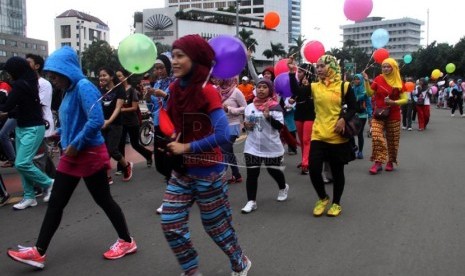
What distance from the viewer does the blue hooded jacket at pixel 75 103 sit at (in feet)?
13.0

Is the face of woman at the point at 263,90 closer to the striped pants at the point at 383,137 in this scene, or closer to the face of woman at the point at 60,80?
the face of woman at the point at 60,80

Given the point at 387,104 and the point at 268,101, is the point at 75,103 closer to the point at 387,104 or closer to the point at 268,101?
Answer: the point at 268,101

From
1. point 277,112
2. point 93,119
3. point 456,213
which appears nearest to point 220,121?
point 93,119

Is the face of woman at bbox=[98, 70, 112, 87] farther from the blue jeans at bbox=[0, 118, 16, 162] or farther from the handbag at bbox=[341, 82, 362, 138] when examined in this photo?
the handbag at bbox=[341, 82, 362, 138]

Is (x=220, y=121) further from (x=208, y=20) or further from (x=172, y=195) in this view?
(x=208, y=20)

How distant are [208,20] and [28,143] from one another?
8644 centimetres

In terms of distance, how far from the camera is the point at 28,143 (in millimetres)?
5594

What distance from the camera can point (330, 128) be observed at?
542 centimetres

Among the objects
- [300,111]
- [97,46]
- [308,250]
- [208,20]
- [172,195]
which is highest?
[208,20]

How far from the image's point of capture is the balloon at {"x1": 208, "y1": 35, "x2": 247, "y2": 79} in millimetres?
3758

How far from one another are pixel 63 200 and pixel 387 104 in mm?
5621

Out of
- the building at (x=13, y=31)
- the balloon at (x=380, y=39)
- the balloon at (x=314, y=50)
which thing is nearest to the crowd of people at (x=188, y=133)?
the balloon at (x=314, y=50)

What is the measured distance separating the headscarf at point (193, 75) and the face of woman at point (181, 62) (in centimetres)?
2

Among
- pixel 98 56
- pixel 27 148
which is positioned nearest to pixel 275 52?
pixel 98 56
